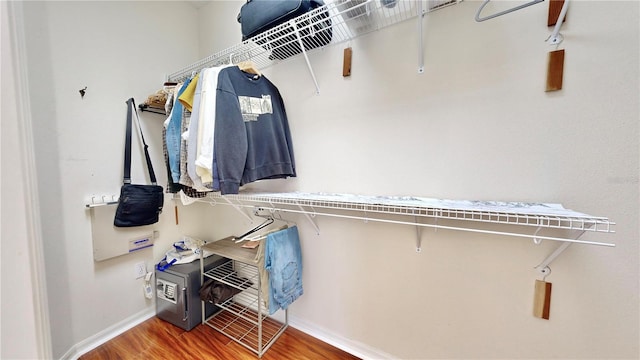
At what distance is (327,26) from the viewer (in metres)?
1.25

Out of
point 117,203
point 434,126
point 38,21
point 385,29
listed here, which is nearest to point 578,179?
point 434,126

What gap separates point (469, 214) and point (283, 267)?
104 centimetres

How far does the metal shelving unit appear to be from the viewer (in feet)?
4.79

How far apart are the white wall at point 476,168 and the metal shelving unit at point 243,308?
15.3 inches

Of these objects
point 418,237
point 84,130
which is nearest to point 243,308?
point 418,237

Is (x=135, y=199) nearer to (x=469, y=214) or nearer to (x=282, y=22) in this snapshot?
(x=282, y=22)

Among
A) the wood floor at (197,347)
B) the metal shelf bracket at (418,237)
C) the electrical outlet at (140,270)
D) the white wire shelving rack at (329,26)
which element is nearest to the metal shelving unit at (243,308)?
the wood floor at (197,347)

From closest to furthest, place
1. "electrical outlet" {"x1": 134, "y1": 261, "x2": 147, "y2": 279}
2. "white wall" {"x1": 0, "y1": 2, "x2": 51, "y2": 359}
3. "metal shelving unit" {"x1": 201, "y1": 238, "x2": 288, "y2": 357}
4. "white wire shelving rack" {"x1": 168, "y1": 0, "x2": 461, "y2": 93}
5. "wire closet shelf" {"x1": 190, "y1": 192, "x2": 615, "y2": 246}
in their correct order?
"white wall" {"x1": 0, "y1": 2, "x2": 51, "y2": 359}
"wire closet shelf" {"x1": 190, "y1": 192, "x2": 615, "y2": 246}
"white wire shelving rack" {"x1": 168, "y1": 0, "x2": 461, "y2": 93}
"metal shelving unit" {"x1": 201, "y1": 238, "x2": 288, "y2": 357}
"electrical outlet" {"x1": 134, "y1": 261, "x2": 147, "y2": 279}

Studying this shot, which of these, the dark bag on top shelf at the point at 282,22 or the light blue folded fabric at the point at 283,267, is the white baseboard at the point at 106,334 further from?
the dark bag on top shelf at the point at 282,22

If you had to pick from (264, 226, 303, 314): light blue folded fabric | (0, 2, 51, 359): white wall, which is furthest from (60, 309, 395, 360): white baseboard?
(0, 2, 51, 359): white wall

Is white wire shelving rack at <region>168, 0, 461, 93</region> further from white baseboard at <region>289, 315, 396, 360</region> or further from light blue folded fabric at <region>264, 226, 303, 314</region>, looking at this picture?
white baseboard at <region>289, 315, 396, 360</region>

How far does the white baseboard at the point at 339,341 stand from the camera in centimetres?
136

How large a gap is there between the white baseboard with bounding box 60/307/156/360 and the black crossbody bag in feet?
2.38

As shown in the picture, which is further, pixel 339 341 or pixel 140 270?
pixel 140 270
